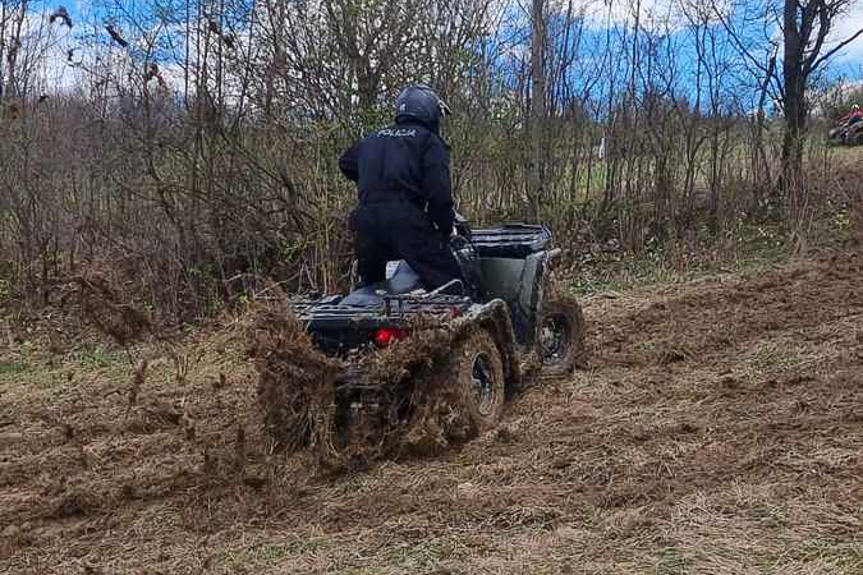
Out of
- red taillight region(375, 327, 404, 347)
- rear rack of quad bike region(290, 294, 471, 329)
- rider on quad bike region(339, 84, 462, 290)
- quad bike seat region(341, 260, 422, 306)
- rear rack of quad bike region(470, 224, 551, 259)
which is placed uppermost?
rider on quad bike region(339, 84, 462, 290)

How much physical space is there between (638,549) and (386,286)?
257cm

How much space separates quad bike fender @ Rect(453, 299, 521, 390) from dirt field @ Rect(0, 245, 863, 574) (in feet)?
0.87

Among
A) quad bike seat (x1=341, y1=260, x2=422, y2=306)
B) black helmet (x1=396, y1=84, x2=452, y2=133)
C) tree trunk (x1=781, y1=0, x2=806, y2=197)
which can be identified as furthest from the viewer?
tree trunk (x1=781, y1=0, x2=806, y2=197)

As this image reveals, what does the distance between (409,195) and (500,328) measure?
990 millimetres

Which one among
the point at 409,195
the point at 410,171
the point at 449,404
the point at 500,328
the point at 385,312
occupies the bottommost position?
the point at 449,404

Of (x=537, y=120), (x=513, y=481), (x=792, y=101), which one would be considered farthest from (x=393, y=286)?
(x=792, y=101)

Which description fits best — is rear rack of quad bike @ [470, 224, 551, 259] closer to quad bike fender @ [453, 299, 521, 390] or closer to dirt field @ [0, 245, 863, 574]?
quad bike fender @ [453, 299, 521, 390]

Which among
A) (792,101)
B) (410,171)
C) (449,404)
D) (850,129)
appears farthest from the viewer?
(850,129)

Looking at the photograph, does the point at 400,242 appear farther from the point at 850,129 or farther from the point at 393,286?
the point at 850,129

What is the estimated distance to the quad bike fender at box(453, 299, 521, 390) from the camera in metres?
5.64

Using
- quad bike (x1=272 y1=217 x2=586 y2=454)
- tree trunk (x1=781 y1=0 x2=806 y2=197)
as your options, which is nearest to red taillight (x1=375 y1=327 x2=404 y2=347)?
quad bike (x1=272 y1=217 x2=586 y2=454)

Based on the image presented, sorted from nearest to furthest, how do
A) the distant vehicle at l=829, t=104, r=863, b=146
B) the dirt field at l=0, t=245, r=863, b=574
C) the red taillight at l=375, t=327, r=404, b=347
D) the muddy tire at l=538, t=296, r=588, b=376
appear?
the dirt field at l=0, t=245, r=863, b=574 → the red taillight at l=375, t=327, r=404, b=347 → the muddy tire at l=538, t=296, r=588, b=376 → the distant vehicle at l=829, t=104, r=863, b=146

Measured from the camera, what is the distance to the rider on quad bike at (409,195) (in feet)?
19.3

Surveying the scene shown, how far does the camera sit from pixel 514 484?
489cm
